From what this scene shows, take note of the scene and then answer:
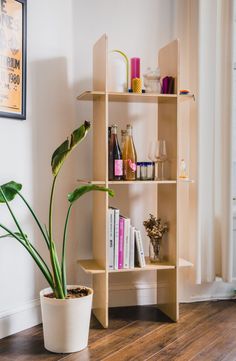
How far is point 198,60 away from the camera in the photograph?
2990 mm

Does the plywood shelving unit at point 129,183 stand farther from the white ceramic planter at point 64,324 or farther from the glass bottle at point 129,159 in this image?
the white ceramic planter at point 64,324

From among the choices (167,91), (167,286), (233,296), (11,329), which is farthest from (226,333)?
(167,91)

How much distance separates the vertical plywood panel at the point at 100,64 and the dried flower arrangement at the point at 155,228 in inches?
32.9

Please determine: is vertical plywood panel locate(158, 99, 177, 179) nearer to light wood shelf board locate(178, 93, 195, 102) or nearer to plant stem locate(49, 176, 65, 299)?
light wood shelf board locate(178, 93, 195, 102)

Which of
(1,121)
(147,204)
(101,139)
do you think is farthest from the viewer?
(147,204)

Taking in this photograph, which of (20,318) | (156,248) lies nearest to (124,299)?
(156,248)

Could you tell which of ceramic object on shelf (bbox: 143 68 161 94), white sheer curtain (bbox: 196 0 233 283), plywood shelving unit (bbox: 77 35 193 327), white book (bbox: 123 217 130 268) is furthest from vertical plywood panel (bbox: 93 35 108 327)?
white sheer curtain (bbox: 196 0 233 283)

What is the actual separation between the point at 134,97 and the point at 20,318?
1.40m

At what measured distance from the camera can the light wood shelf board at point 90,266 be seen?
8.63ft

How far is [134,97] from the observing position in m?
2.80

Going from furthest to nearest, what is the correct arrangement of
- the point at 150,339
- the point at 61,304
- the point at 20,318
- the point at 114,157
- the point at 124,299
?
the point at 124,299, the point at 114,157, the point at 20,318, the point at 150,339, the point at 61,304

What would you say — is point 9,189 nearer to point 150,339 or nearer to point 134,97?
point 134,97

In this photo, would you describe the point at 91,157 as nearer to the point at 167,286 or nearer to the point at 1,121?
the point at 1,121

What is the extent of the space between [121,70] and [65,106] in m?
0.40
